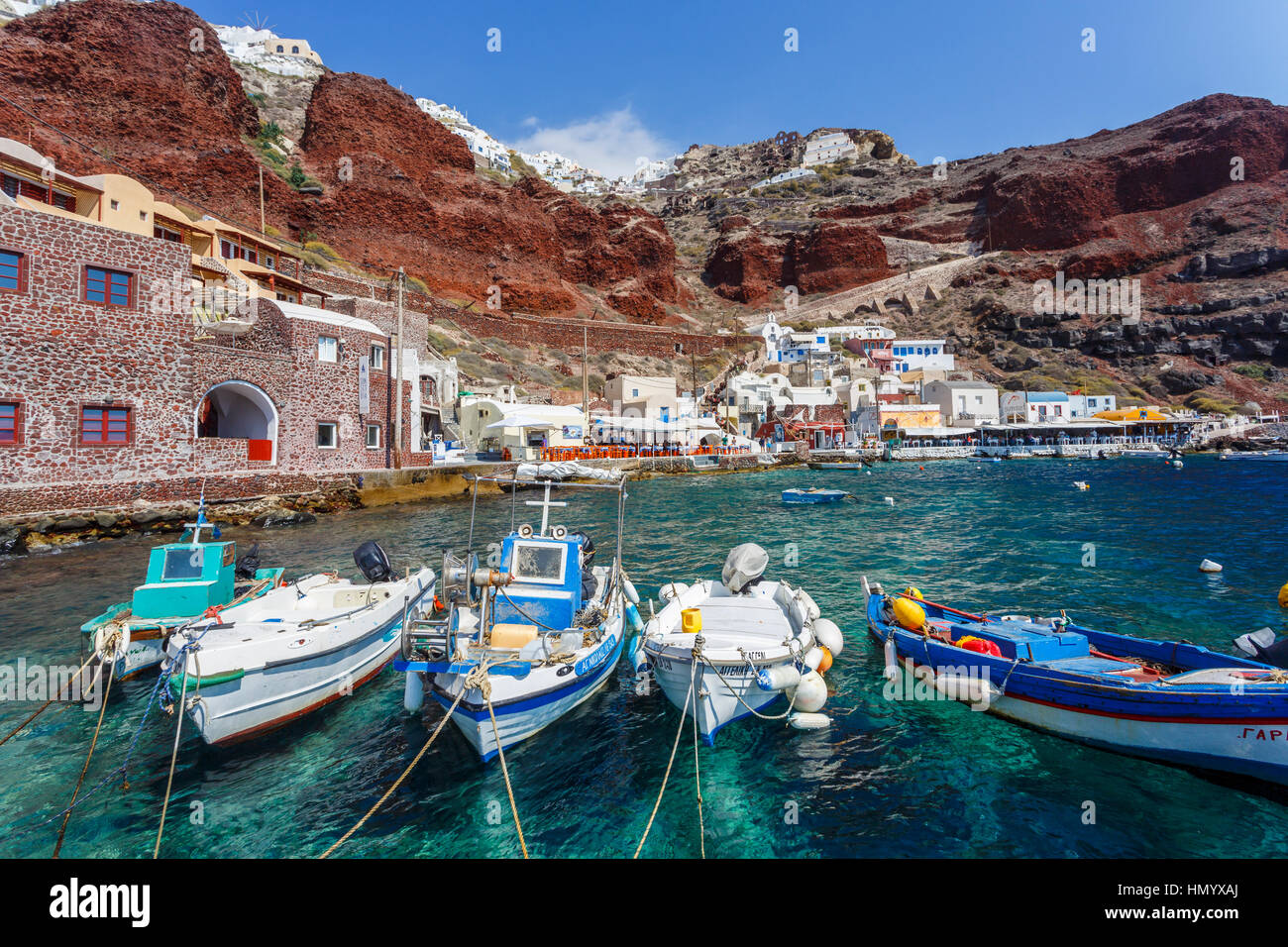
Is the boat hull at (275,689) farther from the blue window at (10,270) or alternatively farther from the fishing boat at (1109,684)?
the blue window at (10,270)

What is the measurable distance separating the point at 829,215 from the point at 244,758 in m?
139

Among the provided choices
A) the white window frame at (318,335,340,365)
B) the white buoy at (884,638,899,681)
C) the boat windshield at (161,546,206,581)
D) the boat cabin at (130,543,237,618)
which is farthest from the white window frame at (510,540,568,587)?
the white window frame at (318,335,340,365)

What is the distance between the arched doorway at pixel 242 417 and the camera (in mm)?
24469

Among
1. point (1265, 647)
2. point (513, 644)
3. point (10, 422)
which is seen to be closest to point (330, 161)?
point (10, 422)

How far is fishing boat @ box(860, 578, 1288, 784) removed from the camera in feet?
20.6

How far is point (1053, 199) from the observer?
348ft

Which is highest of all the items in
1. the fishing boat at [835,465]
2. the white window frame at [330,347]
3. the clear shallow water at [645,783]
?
the white window frame at [330,347]

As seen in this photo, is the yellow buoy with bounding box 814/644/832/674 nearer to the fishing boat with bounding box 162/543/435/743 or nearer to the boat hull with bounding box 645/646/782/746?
the boat hull with bounding box 645/646/782/746

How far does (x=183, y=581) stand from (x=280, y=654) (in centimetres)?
318

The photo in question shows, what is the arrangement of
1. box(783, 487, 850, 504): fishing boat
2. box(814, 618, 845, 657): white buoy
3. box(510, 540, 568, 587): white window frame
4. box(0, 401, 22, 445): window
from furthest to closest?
box(783, 487, 850, 504): fishing boat → box(0, 401, 22, 445): window → box(814, 618, 845, 657): white buoy → box(510, 540, 568, 587): white window frame

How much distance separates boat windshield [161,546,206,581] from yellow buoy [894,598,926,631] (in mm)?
11605

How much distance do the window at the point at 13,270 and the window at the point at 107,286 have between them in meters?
1.47

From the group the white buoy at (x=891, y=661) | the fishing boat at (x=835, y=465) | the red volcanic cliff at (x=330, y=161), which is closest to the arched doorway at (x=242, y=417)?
the white buoy at (x=891, y=661)
